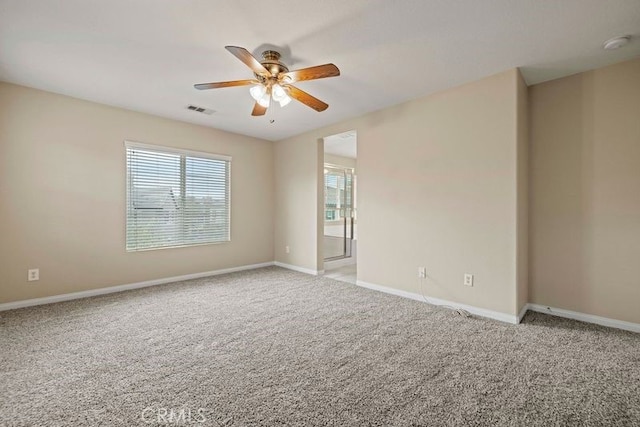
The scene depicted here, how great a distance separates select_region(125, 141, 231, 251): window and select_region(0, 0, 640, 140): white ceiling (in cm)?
106

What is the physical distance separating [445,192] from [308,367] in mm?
2398

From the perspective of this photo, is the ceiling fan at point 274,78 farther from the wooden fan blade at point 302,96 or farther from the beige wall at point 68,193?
the beige wall at point 68,193

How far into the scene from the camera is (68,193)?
3422 millimetres

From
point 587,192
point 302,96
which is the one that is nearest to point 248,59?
point 302,96

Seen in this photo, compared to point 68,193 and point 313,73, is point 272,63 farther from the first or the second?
point 68,193

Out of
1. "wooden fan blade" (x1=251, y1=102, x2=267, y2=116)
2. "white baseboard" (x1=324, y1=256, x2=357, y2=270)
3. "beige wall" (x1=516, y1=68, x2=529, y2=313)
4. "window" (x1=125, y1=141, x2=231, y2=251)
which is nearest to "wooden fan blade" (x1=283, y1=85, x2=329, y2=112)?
"wooden fan blade" (x1=251, y1=102, x2=267, y2=116)

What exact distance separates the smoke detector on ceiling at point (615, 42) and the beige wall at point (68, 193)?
488 centimetres

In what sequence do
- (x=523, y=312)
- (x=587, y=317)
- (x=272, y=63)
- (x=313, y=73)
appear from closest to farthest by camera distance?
(x=313, y=73) → (x=272, y=63) → (x=587, y=317) → (x=523, y=312)

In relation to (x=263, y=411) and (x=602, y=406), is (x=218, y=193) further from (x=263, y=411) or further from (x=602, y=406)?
(x=602, y=406)

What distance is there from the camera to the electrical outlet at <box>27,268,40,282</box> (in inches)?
126

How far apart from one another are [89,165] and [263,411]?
3706 millimetres

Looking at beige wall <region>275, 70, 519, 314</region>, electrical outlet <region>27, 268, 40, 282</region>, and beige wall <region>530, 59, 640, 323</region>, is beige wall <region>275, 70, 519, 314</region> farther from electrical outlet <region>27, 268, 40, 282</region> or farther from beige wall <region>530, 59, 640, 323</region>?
electrical outlet <region>27, 268, 40, 282</region>

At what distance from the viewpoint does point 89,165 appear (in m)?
3.56

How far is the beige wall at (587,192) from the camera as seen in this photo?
2.59 metres
